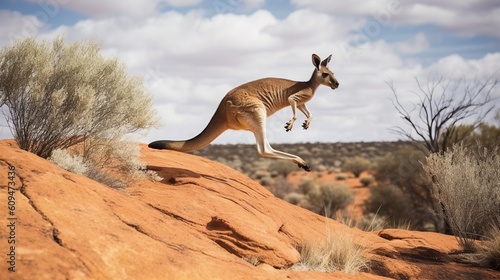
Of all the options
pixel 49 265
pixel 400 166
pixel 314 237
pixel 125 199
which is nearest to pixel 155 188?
pixel 125 199

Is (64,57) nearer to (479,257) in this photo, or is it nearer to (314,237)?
(314,237)

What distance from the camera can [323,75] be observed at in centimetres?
1041

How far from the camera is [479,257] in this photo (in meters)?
8.85

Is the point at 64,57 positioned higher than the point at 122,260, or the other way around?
the point at 64,57

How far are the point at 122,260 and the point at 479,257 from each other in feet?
22.1

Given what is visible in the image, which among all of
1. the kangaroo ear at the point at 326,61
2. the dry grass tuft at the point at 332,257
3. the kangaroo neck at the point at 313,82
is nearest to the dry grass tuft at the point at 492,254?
the dry grass tuft at the point at 332,257

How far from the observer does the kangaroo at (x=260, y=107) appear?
9.45m

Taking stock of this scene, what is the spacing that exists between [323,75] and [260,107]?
1.79 meters

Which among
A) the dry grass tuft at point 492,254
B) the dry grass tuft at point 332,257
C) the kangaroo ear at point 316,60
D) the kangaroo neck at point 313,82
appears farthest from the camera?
the kangaroo ear at point 316,60

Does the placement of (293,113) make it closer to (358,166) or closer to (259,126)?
(259,126)

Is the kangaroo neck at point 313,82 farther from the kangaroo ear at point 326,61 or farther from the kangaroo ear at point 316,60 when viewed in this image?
the kangaroo ear at point 326,61

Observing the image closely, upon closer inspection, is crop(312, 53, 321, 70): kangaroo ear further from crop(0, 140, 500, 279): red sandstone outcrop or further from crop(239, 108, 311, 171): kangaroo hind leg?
crop(0, 140, 500, 279): red sandstone outcrop

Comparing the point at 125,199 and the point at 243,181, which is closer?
the point at 125,199

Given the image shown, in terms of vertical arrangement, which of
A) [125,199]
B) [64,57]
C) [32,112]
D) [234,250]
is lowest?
[234,250]
